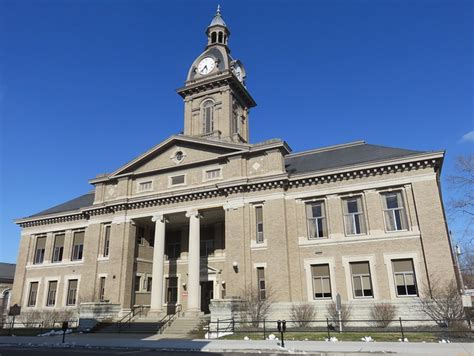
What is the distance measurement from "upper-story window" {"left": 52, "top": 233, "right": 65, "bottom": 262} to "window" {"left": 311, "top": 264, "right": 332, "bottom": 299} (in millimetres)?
25907

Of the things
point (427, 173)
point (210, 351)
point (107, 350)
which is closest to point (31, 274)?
point (107, 350)

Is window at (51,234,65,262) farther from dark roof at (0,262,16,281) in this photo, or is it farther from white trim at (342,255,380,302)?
white trim at (342,255,380,302)

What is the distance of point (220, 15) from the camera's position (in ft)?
170

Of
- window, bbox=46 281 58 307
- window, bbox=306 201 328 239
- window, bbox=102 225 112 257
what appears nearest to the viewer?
window, bbox=306 201 328 239

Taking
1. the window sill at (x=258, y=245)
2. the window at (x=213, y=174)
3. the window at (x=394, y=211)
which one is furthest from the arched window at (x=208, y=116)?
the window at (x=394, y=211)

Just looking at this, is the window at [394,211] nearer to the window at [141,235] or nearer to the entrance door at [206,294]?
the entrance door at [206,294]

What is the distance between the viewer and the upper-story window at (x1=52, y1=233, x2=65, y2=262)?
128 feet

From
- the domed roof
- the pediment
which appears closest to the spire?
the domed roof

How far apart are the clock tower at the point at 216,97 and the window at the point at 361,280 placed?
771 inches

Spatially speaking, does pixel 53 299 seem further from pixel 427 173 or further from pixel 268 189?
pixel 427 173

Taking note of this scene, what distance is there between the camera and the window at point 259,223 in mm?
29250

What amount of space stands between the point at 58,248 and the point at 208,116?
69.6 feet

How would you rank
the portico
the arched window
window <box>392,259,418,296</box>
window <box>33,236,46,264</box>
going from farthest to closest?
the arched window < window <box>33,236,46,264</box> < the portico < window <box>392,259,418,296</box>

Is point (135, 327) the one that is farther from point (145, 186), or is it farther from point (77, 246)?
point (77, 246)
